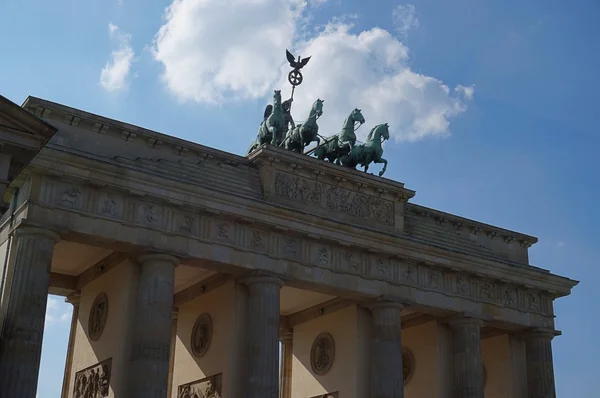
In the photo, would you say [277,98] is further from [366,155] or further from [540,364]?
[540,364]

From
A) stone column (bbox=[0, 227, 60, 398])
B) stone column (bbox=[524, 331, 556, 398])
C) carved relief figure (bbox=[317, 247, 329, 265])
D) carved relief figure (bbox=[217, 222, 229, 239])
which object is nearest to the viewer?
stone column (bbox=[0, 227, 60, 398])

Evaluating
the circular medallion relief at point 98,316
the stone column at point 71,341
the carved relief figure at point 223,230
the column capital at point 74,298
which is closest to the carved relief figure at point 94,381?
the stone column at point 71,341

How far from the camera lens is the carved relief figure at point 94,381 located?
26812 mm

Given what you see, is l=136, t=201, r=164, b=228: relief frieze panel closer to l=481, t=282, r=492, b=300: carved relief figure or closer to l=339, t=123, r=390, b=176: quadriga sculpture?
l=339, t=123, r=390, b=176: quadriga sculpture

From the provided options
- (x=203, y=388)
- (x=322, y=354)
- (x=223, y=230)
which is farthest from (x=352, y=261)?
(x=203, y=388)

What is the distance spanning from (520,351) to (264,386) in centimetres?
1369

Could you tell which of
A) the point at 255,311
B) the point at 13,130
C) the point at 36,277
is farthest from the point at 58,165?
the point at 13,130

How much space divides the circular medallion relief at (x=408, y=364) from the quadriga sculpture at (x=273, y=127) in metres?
11.0

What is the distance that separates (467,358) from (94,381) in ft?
47.2

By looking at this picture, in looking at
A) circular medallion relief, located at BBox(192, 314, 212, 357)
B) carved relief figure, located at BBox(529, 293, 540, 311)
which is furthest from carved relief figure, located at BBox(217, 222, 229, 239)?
carved relief figure, located at BBox(529, 293, 540, 311)

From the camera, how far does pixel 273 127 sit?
32.1 meters

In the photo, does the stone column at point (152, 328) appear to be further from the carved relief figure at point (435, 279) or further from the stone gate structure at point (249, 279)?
the carved relief figure at point (435, 279)

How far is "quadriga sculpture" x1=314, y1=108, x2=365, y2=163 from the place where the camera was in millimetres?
33344

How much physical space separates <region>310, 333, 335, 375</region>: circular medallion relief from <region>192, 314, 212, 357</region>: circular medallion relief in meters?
5.47
